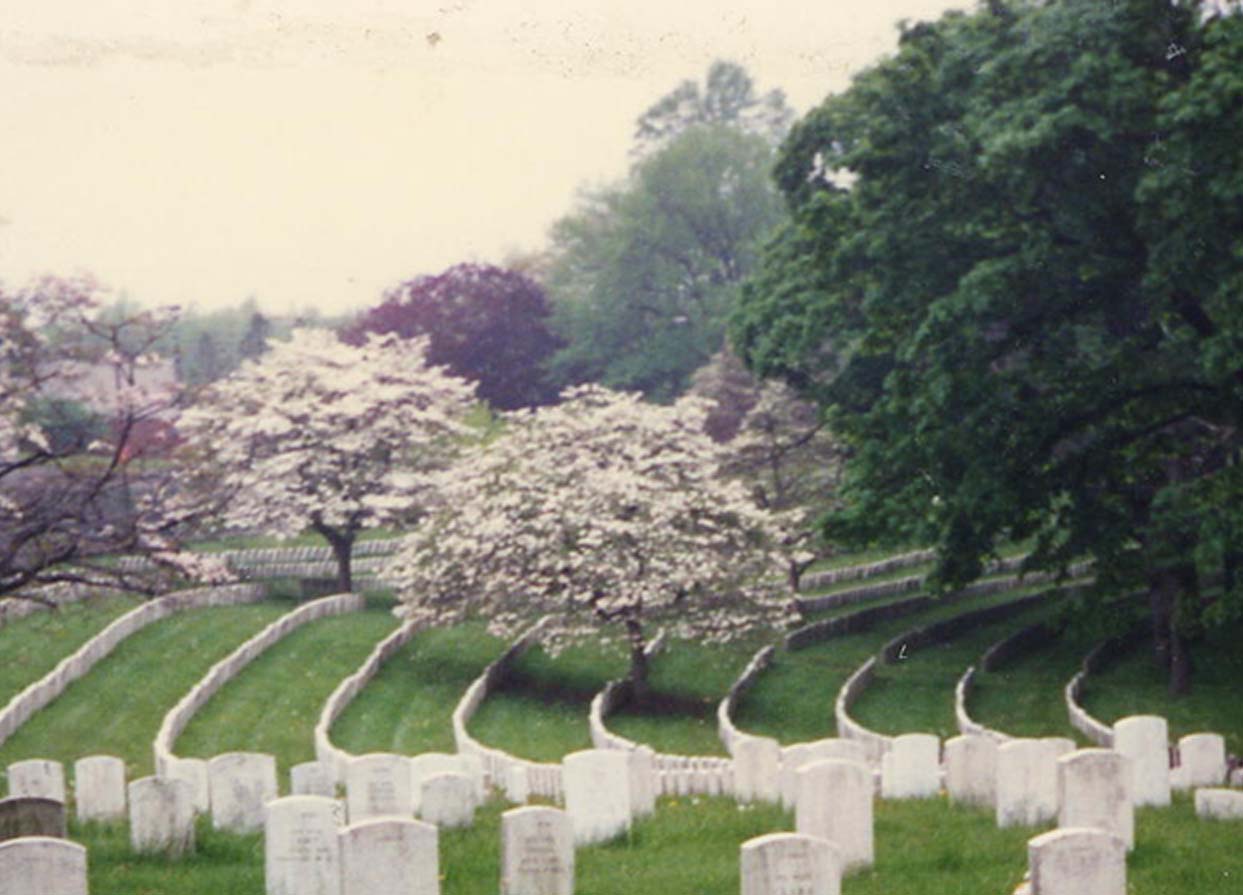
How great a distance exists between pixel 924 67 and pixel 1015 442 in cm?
712

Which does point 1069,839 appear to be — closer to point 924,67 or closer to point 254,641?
point 924,67

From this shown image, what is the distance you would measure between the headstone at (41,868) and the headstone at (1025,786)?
908 cm

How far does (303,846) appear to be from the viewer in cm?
1559

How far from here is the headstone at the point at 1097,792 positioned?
16953mm

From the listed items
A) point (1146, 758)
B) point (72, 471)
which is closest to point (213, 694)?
point (72, 471)

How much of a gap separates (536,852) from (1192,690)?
2672cm

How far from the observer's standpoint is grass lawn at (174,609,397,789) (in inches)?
1473

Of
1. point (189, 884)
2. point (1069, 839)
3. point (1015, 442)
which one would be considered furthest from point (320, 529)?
point (1069, 839)

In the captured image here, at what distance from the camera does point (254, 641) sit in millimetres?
46188

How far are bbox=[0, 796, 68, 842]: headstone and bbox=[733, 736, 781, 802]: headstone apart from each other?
7841 mm

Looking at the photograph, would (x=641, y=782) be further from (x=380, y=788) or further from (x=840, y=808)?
(x=840, y=808)

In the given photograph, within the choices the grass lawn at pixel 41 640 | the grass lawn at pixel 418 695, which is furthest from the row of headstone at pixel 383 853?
the grass lawn at pixel 41 640

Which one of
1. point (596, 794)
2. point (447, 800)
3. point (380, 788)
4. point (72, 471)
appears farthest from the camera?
point (72, 471)

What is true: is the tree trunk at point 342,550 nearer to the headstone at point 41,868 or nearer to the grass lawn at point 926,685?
the grass lawn at point 926,685
